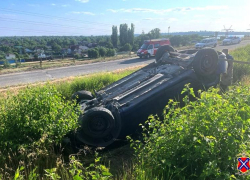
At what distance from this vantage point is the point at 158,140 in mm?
2914

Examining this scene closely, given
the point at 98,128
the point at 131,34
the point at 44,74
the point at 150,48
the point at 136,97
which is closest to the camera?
the point at 98,128

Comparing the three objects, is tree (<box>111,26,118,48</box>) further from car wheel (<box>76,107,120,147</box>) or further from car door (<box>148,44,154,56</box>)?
car wheel (<box>76,107,120,147</box>)

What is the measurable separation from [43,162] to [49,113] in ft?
2.74

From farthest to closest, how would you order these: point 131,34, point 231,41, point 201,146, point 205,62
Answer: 1. point 131,34
2. point 231,41
3. point 205,62
4. point 201,146

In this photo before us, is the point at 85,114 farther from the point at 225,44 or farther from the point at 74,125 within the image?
the point at 225,44

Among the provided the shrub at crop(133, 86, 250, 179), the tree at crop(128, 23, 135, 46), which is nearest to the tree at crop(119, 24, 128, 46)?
the tree at crop(128, 23, 135, 46)

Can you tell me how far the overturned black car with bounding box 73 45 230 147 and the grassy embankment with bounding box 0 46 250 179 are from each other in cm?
39

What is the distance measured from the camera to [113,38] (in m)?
73.2

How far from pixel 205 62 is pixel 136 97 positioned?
232 centimetres

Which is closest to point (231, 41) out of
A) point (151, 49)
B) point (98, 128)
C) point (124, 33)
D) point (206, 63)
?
point (151, 49)

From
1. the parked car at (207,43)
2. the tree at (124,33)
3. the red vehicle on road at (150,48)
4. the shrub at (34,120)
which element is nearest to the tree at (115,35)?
the tree at (124,33)

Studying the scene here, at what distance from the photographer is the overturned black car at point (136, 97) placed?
4656mm

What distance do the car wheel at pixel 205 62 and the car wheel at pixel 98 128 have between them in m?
2.70

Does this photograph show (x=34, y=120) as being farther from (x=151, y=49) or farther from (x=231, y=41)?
(x=231, y=41)
